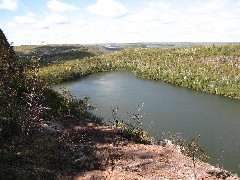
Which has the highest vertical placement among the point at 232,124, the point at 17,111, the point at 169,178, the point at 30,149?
the point at 17,111

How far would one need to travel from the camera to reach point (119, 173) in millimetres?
25562

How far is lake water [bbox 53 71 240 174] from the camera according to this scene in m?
78.6

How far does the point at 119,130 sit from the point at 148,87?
472ft

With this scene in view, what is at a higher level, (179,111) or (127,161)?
(127,161)

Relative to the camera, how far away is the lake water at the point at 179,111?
258ft

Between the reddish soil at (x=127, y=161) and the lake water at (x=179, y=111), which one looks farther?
the lake water at (x=179, y=111)

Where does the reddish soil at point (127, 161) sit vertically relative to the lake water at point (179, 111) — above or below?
above

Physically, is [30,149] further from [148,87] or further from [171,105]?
[148,87]

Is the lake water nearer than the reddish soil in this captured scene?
No

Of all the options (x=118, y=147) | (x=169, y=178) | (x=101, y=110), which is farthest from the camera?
(x=101, y=110)

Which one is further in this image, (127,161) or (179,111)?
(179,111)

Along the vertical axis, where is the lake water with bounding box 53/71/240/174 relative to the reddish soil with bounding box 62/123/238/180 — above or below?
below

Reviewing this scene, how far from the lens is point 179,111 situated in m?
117

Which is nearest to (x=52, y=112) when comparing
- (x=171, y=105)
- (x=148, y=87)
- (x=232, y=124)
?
(x=232, y=124)
